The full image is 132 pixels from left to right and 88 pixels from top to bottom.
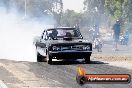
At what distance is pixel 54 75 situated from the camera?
12.6 m

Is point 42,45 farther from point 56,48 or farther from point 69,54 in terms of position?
point 69,54

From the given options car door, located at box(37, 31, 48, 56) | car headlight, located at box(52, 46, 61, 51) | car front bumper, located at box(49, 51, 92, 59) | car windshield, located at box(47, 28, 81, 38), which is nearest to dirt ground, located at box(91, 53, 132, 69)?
car front bumper, located at box(49, 51, 92, 59)

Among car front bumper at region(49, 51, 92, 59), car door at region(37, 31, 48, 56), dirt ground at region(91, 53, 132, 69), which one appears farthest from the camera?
car door at region(37, 31, 48, 56)

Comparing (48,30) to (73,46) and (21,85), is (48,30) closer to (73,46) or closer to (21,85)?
(73,46)

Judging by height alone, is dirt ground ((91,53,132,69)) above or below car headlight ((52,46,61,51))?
below

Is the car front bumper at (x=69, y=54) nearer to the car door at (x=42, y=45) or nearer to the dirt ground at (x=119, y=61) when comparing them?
the car door at (x=42, y=45)

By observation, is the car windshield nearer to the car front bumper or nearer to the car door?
the car door

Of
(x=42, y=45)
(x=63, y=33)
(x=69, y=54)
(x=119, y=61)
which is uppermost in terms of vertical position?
(x=63, y=33)

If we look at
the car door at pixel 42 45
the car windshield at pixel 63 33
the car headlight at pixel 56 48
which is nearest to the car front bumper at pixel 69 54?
the car headlight at pixel 56 48

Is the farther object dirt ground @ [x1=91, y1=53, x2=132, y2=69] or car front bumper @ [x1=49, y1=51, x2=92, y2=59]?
dirt ground @ [x1=91, y1=53, x2=132, y2=69]

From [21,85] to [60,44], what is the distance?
6.68 metres

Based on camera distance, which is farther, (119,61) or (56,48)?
(119,61)

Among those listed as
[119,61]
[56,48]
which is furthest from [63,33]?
[119,61]

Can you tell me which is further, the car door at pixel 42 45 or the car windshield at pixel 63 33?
the car windshield at pixel 63 33
